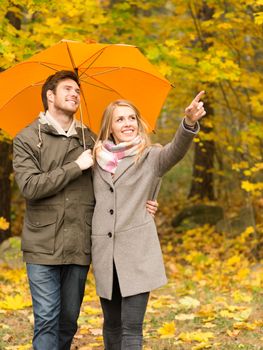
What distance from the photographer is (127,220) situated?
3699mm

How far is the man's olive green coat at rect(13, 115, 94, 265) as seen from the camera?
3.61 m

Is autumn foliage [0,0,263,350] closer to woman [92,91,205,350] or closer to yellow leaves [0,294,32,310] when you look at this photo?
yellow leaves [0,294,32,310]

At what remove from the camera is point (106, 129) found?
12.7 feet

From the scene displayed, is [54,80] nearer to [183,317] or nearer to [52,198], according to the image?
[52,198]

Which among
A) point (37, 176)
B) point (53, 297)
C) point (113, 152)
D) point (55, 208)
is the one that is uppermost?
point (113, 152)

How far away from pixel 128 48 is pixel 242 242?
6.07 m

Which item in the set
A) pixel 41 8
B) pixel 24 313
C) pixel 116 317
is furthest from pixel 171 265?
pixel 116 317

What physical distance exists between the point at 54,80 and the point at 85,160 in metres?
Result: 0.57

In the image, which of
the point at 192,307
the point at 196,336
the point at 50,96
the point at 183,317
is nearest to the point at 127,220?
the point at 50,96

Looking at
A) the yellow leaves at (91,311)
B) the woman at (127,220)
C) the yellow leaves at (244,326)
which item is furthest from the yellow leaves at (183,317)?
the woman at (127,220)

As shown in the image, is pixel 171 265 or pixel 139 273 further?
pixel 171 265

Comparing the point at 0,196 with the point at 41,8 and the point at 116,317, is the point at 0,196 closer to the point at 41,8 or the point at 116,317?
the point at 41,8

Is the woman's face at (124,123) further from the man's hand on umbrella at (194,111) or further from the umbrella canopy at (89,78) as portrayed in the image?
the man's hand on umbrella at (194,111)

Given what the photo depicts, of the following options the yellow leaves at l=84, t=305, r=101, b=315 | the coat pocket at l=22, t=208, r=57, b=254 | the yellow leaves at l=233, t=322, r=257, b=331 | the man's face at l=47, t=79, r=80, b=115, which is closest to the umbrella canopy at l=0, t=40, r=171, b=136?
the man's face at l=47, t=79, r=80, b=115
